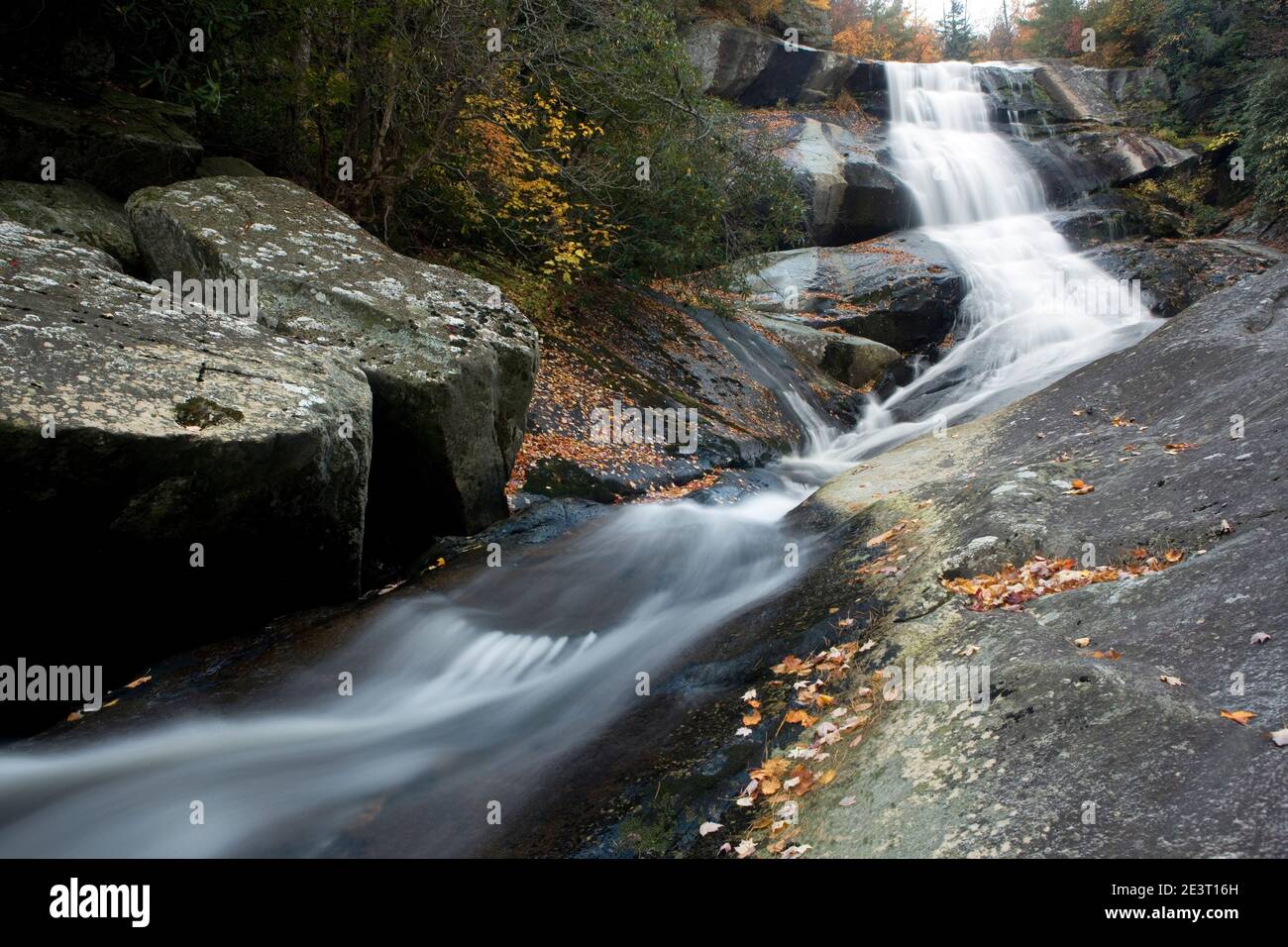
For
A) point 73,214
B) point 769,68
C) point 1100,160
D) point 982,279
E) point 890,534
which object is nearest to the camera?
point 890,534

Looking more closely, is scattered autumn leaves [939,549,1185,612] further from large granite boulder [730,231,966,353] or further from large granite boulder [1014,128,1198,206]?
large granite boulder [1014,128,1198,206]

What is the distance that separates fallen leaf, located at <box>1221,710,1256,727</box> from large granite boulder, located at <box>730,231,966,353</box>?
50.6 feet

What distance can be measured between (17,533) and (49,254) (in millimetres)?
2558

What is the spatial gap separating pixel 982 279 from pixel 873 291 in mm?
3033

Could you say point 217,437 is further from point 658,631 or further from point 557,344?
point 557,344

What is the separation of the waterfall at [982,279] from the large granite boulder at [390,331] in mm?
6692

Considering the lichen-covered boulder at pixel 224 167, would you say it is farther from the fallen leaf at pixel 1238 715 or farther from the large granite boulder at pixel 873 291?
the large granite boulder at pixel 873 291

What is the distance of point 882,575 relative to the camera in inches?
218

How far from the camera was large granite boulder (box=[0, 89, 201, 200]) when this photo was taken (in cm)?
762

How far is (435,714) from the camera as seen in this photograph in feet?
17.7

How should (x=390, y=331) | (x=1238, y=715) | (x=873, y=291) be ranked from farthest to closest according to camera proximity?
(x=873, y=291) → (x=390, y=331) → (x=1238, y=715)

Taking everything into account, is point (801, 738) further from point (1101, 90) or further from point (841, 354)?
point (1101, 90)

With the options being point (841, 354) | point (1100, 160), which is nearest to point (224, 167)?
point (841, 354)

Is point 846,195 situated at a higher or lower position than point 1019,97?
lower
